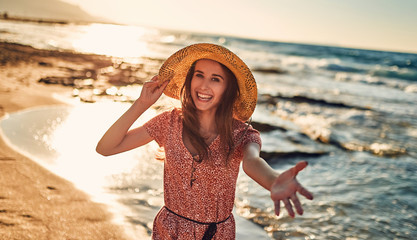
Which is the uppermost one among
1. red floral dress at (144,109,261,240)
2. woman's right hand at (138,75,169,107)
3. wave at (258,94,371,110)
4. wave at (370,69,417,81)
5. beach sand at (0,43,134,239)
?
wave at (370,69,417,81)

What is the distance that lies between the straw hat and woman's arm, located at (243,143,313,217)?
372 millimetres

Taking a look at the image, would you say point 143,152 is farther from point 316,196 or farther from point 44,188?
point 316,196

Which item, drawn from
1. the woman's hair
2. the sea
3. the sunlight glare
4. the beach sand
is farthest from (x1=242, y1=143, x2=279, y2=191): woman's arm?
the sunlight glare

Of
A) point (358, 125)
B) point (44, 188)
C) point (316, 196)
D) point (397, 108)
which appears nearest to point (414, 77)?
point (397, 108)

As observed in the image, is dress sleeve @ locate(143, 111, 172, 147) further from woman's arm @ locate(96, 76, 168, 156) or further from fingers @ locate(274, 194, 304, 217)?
fingers @ locate(274, 194, 304, 217)

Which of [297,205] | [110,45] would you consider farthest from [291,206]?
[110,45]

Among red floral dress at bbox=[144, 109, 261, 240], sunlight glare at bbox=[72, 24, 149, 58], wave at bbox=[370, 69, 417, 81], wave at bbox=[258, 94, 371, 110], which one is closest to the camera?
red floral dress at bbox=[144, 109, 261, 240]

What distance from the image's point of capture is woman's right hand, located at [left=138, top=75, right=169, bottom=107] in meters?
2.09

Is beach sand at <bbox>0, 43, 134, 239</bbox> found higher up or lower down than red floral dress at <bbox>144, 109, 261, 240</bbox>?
lower down

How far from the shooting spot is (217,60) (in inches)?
81.5

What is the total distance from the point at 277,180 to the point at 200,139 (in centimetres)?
73

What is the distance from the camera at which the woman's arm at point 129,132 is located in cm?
204

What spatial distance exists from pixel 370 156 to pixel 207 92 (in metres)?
5.65

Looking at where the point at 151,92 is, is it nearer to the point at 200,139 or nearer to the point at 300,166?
the point at 200,139
